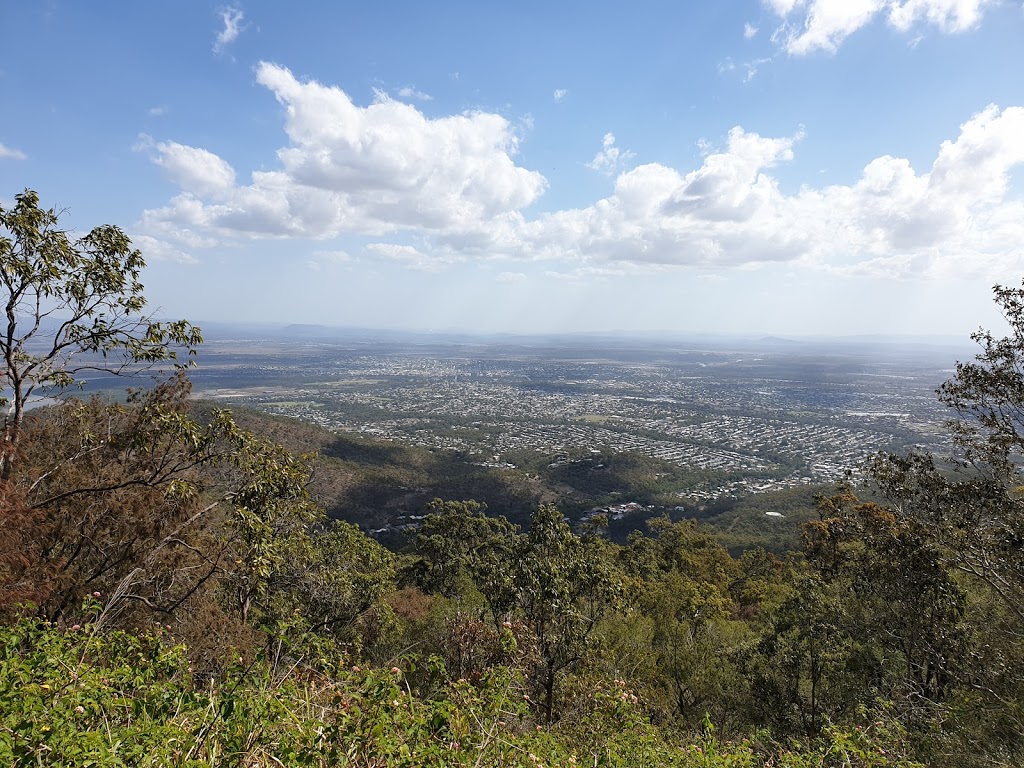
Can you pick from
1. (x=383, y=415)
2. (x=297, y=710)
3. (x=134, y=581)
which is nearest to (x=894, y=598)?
(x=297, y=710)

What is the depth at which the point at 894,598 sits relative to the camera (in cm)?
1256

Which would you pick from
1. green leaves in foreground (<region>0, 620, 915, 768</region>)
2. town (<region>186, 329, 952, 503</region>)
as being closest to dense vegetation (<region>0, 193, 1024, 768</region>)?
green leaves in foreground (<region>0, 620, 915, 768</region>)

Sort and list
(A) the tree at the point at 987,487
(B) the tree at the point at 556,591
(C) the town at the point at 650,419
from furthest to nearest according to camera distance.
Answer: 1. (C) the town at the point at 650,419
2. (B) the tree at the point at 556,591
3. (A) the tree at the point at 987,487

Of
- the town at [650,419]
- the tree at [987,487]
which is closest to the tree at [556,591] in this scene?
the tree at [987,487]

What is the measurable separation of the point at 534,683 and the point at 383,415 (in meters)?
125

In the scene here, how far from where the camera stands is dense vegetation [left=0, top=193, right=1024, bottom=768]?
372cm

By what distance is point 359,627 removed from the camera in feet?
51.7

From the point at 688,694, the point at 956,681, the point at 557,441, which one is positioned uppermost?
the point at 956,681

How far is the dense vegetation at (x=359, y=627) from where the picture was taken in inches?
146

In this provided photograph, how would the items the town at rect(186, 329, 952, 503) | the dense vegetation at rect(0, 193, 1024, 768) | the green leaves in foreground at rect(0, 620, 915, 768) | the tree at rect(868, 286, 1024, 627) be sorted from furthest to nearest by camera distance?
the town at rect(186, 329, 952, 503) < the tree at rect(868, 286, 1024, 627) < the dense vegetation at rect(0, 193, 1024, 768) < the green leaves in foreground at rect(0, 620, 915, 768)

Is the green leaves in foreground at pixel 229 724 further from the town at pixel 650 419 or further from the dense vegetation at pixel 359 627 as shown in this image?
the town at pixel 650 419

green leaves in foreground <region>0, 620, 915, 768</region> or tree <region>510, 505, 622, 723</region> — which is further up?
green leaves in foreground <region>0, 620, 915, 768</region>

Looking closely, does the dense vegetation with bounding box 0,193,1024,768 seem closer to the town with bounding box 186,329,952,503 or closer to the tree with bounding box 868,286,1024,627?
the tree with bounding box 868,286,1024,627

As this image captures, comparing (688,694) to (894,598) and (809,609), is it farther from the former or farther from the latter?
(894,598)
